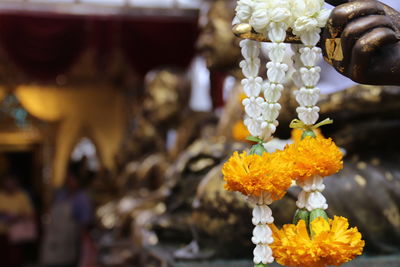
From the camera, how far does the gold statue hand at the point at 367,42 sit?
1.00 meters

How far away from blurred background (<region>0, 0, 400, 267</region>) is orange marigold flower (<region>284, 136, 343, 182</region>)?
0.22 m

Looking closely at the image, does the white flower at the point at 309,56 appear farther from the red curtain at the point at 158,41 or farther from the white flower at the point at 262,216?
the red curtain at the point at 158,41

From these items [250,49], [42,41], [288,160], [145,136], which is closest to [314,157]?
[288,160]

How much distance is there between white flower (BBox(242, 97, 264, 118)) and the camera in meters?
1.13

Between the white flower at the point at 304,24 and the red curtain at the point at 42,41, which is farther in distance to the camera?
the red curtain at the point at 42,41

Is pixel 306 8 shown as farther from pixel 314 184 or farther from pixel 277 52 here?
pixel 314 184

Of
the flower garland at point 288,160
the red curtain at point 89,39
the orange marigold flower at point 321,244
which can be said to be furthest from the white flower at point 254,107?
the red curtain at point 89,39

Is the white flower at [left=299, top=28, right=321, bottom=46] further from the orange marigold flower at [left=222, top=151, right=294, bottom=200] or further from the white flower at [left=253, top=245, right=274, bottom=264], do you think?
the white flower at [left=253, top=245, right=274, bottom=264]

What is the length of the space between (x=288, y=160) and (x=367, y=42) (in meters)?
0.25

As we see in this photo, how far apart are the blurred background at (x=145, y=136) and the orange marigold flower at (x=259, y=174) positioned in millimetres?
246

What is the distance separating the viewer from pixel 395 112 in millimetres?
1928

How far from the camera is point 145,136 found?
4738 millimetres

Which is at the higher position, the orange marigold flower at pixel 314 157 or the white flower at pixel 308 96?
the white flower at pixel 308 96

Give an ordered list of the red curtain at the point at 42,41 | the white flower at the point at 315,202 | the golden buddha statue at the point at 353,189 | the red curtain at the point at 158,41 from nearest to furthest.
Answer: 1. the white flower at the point at 315,202
2. the golden buddha statue at the point at 353,189
3. the red curtain at the point at 42,41
4. the red curtain at the point at 158,41
